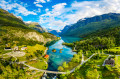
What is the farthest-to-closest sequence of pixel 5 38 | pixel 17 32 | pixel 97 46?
pixel 17 32
pixel 5 38
pixel 97 46

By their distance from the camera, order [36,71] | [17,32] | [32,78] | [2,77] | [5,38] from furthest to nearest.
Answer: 1. [17,32]
2. [5,38]
3. [36,71]
4. [32,78]
5. [2,77]

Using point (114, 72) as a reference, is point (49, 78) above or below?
below

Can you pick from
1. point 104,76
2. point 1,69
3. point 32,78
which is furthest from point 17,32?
point 104,76

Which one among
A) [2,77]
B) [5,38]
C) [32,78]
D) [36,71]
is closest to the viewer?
[2,77]

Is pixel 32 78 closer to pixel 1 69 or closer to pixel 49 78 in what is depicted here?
pixel 49 78

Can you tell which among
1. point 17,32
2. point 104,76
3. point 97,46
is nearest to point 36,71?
point 104,76

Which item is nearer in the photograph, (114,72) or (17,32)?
(114,72)

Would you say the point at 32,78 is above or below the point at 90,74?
below

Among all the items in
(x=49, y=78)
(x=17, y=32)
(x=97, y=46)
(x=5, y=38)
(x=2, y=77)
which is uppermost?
(x=17, y=32)

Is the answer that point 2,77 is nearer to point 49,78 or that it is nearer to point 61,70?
point 49,78
